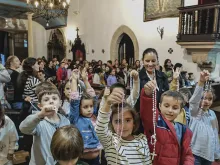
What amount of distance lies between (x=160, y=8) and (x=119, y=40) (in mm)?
2596

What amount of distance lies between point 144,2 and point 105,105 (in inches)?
319

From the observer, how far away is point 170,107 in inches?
65.4

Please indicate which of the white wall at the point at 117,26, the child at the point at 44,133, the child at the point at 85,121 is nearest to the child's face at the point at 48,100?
the child at the point at 44,133

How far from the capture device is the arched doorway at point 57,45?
44.6ft

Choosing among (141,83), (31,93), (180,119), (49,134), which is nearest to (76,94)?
(49,134)

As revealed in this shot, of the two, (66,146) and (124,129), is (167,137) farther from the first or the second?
(66,146)

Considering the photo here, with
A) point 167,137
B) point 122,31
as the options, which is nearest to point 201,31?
point 122,31

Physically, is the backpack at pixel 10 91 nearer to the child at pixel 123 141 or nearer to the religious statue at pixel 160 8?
the child at pixel 123 141

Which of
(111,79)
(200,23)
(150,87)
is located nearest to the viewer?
(150,87)

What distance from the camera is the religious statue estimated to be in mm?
7730

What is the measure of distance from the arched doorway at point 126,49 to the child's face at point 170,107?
27.4 ft

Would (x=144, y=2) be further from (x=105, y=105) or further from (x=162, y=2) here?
(x=105, y=105)

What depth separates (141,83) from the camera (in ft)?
6.60

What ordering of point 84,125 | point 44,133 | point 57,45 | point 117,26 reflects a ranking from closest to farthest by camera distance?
1. point 44,133
2. point 84,125
3. point 117,26
4. point 57,45
